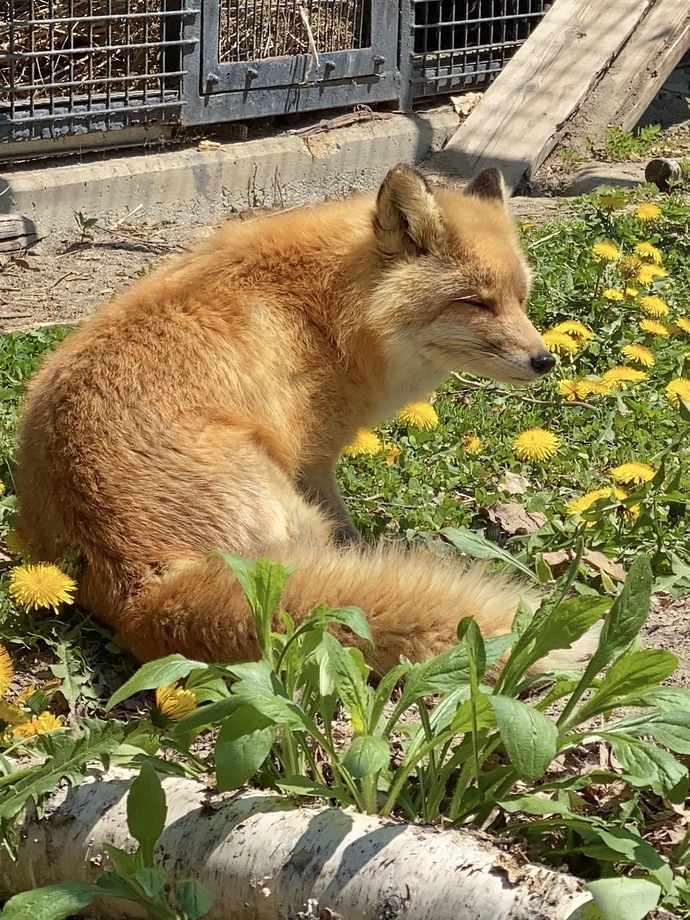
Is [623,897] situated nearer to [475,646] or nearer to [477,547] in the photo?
[475,646]

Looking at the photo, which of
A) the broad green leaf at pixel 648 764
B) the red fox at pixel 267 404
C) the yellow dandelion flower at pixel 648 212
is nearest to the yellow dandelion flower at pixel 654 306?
the yellow dandelion flower at pixel 648 212

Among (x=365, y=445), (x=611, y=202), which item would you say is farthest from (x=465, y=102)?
(x=365, y=445)

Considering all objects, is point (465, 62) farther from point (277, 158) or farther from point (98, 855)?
point (98, 855)

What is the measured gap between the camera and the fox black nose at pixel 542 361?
4.62m

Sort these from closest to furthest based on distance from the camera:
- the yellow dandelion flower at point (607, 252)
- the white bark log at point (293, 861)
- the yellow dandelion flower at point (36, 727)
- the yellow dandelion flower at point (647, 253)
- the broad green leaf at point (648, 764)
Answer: the white bark log at point (293, 861), the broad green leaf at point (648, 764), the yellow dandelion flower at point (36, 727), the yellow dandelion flower at point (607, 252), the yellow dandelion flower at point (647, 253)

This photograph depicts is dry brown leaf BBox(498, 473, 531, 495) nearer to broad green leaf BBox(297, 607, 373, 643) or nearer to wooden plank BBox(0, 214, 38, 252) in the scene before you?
broad green leaf BBox(297, 607, 373, 643)

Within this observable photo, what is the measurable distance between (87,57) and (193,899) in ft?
23.6

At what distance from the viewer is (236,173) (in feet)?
28.8

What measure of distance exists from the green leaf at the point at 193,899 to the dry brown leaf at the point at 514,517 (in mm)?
2429

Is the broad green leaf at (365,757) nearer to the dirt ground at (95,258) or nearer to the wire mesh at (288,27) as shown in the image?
the dirt ground at (95,258)

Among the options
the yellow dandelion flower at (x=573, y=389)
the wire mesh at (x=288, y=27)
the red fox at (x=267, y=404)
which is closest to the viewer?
the red fox at (x=267, y=404)

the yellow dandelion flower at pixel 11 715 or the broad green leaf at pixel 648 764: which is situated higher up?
the broad green leaf at pixel 648 764

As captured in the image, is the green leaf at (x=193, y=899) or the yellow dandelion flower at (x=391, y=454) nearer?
the green leaf at (x=193, y=899)

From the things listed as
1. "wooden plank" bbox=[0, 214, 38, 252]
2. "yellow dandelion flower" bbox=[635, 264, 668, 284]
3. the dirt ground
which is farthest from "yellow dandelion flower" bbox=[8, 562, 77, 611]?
"wooden plank" bbox=[0, 214, 38, 252]
